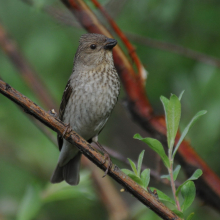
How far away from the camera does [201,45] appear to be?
469cm

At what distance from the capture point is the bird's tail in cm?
430

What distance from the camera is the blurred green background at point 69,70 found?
4074 millimetres

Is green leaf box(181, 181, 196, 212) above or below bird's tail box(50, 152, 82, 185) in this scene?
above

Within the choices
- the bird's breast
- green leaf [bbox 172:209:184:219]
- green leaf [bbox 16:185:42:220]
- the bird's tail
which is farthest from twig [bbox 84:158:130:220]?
green leaf [bbox 172:209:184:219]

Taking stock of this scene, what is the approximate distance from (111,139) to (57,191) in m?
3.02

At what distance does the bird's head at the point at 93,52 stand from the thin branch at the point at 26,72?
512 mm

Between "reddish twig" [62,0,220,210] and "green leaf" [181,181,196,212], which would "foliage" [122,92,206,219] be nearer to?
"green leaf" [181,181,196,212]

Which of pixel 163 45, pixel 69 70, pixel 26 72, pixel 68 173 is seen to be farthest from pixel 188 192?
pixel 69 70

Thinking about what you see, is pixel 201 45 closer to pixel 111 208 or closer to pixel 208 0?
pixel 208 0

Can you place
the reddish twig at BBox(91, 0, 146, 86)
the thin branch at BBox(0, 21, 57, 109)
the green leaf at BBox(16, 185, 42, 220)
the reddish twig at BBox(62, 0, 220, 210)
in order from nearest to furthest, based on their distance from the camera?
the green leaf at BBox(16, 185, 42, 220) → the reddish twig at BBox(62, 0, 220, 210) → the reddish twig at BBox(91, 0, 146, 86) → the thin branch at BBox(0, 21, 57, 109)

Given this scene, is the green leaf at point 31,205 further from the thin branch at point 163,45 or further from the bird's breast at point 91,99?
the thin branch at point 163,45

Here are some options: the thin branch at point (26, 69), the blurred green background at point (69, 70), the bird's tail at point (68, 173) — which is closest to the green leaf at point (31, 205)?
the blurred green background at point (69, 70)

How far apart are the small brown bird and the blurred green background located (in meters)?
0.33

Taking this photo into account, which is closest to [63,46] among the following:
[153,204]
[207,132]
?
[207,132]
